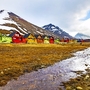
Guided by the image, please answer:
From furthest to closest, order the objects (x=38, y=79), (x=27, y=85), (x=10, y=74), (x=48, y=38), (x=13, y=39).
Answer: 1. (x=48, y=38)
2. (x=13, y=39)
3. (x=10, y=74)
4. (x=38, y=79)
5. (x=27, y=85)

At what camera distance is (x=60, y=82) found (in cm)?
1750

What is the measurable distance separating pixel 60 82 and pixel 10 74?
5919mm

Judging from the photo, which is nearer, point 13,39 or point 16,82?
point 16,82

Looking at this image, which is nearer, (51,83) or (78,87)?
(78,87)

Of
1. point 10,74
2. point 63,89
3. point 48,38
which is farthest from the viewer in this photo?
point 48,38

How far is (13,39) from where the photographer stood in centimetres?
12156

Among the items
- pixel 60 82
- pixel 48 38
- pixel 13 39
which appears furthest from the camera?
pixel 48 38

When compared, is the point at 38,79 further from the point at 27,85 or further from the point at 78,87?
the point at 78,87

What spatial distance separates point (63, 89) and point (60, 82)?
2.52 m

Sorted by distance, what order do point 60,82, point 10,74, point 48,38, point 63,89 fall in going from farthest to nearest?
point 48,38
point 10,74
point 60,82
point 63,89

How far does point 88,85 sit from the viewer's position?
15750mm

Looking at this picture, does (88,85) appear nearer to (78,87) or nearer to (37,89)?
(78,87)

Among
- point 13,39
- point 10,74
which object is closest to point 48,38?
point 13,39

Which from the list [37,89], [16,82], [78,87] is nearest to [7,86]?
[16,82]
